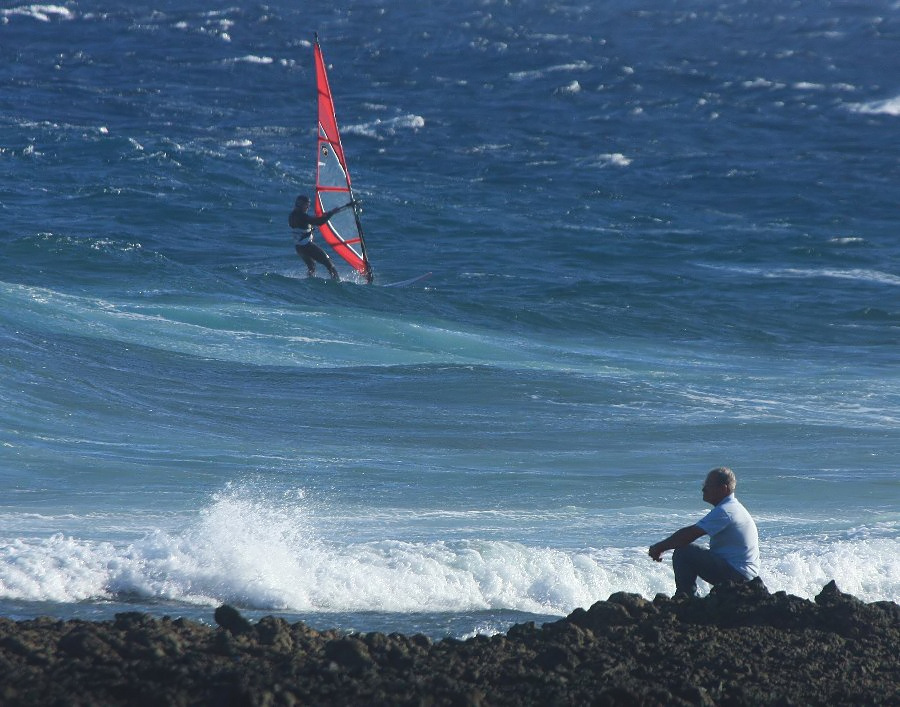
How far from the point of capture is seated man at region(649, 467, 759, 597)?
262 inches

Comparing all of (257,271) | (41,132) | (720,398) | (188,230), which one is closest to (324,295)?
(257,271)

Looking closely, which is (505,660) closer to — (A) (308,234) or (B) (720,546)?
(B) (720,546)

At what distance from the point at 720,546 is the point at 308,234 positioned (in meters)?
13.0

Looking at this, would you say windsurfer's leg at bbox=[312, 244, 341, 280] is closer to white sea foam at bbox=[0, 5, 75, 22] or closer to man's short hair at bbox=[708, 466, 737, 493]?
man's short hair at bbox=[708, 466, 737, 493]

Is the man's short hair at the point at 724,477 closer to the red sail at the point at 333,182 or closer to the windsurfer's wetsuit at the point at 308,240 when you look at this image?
the windsurfer's wetsuit at the point at 308,240

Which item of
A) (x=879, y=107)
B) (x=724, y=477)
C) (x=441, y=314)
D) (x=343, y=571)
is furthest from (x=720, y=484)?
(x=879, y=107)

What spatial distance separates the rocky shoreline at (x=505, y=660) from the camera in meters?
4.90

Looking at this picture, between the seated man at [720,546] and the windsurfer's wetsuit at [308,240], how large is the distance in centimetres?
1238

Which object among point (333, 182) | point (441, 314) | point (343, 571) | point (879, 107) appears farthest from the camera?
point (879, 107)

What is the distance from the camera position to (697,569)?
6.70 meters

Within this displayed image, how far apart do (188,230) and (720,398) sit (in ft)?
38.3

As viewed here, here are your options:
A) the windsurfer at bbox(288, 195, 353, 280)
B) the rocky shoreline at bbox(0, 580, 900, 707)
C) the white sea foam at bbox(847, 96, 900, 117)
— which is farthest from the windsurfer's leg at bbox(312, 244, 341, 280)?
the white sea foam at bbox(847, 96, 900, 117)

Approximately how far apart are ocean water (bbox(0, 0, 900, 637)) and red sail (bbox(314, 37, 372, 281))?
0.34 meters

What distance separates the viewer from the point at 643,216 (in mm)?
25594
